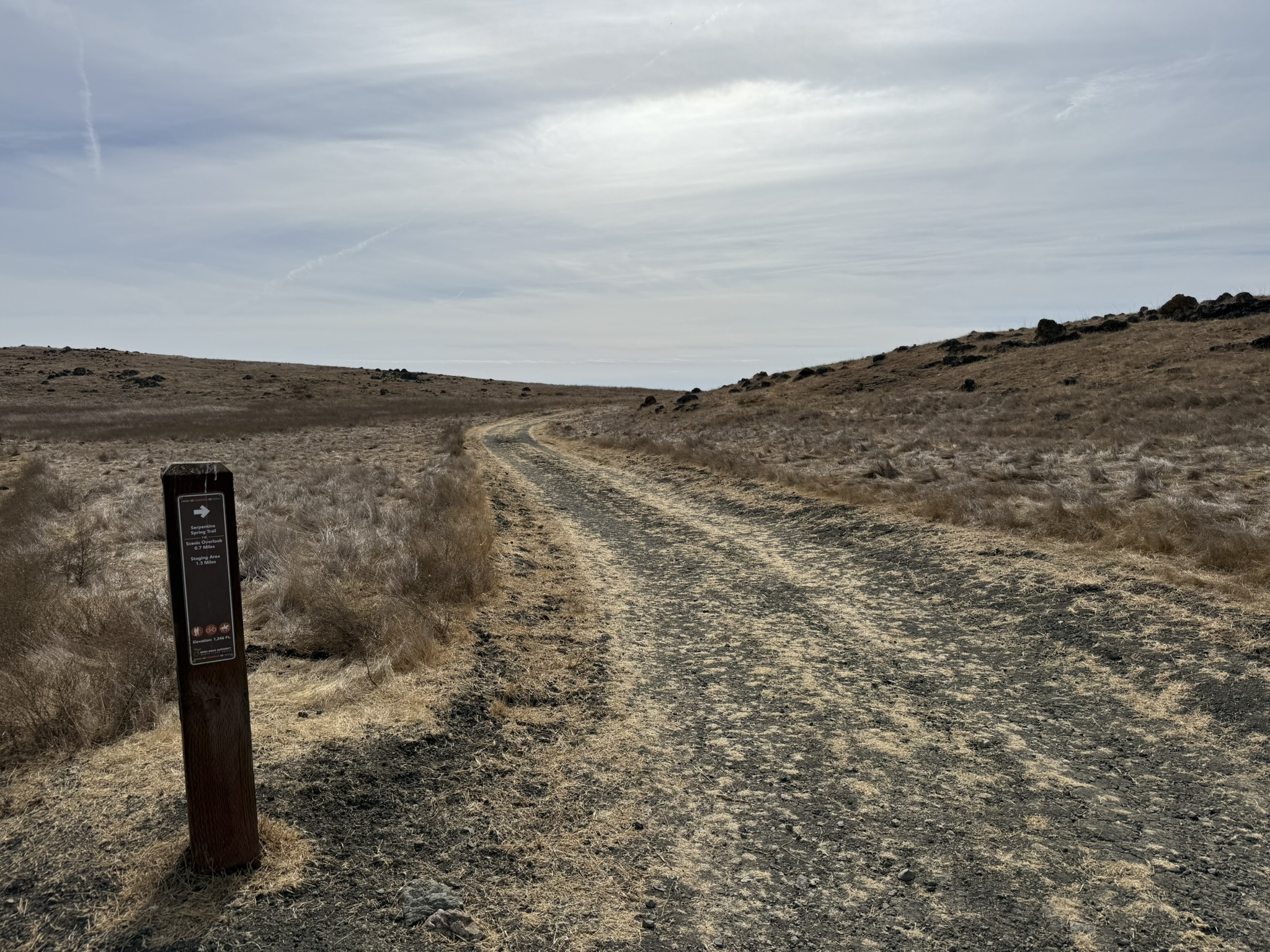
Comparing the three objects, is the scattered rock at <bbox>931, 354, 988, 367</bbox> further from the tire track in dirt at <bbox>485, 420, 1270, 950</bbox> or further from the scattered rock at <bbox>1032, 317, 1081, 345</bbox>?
the tire track in dirt at <bbox>485, 420, 1270, 950</bbox>

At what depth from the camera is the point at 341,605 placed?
23.2ft

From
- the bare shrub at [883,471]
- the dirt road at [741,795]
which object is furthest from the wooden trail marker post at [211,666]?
the bare shrub at [883,471]

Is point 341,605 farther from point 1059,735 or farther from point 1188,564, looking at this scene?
point 1188,564

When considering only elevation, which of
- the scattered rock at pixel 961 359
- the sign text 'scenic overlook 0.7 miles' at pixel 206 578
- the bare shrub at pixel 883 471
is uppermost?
the scattered rock at pixel 961 359

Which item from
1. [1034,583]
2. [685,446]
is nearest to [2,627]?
[1034,583]

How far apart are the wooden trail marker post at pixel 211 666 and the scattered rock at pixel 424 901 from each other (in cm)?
77

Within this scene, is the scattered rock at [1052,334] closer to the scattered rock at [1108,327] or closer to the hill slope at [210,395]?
the scattered rock at [1108,327]

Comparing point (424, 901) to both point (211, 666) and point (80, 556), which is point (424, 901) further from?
point (80, 556)

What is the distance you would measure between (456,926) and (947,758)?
3.13m

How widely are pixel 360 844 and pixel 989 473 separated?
14415 millimetres

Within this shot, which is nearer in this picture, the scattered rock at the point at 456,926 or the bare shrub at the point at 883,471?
the scattered rock at the point at 456,926

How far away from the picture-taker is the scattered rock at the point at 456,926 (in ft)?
10.8

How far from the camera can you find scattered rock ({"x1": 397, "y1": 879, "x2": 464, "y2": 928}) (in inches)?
133

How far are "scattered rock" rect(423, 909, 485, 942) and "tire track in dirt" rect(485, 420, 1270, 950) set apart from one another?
29.7 inches
